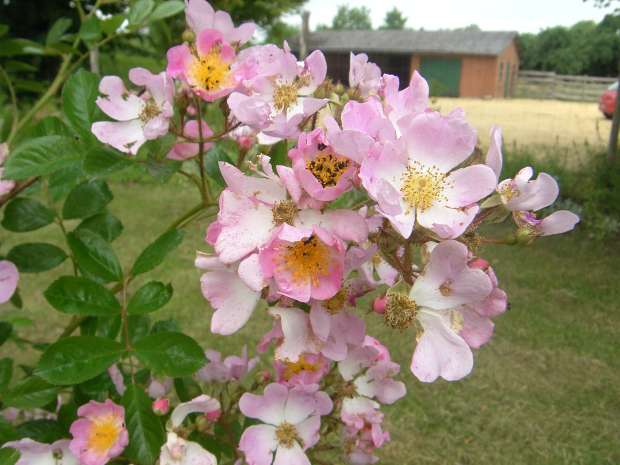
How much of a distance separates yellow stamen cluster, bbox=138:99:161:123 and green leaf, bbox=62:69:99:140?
0.30 feet

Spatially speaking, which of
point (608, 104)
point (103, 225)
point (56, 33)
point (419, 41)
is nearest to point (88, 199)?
point (103, 225)

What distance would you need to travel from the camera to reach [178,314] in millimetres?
2902

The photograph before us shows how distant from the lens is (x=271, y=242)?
0.49m

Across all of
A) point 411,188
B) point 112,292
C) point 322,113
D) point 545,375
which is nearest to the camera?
point 411,188

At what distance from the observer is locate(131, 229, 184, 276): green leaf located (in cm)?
73

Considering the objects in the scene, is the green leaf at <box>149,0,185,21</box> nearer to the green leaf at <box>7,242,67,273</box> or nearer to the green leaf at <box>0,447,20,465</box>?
the green leaf at <box>7,242,67,273</box>

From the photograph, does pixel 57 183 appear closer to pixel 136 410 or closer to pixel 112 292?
pixel 112 292

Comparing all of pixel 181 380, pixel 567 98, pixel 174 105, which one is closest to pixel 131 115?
pixel 174 105

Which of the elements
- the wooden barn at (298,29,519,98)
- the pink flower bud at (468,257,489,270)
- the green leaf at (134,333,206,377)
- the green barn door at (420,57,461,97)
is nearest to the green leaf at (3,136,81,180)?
the green leaf at (134,333,206,377)

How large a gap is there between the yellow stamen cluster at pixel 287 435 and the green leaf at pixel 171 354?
0.43ft

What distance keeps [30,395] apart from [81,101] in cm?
37

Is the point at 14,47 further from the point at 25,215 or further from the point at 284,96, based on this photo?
the point at 284,96

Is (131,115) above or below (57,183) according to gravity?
above

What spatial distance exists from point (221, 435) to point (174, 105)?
1.59 feet
